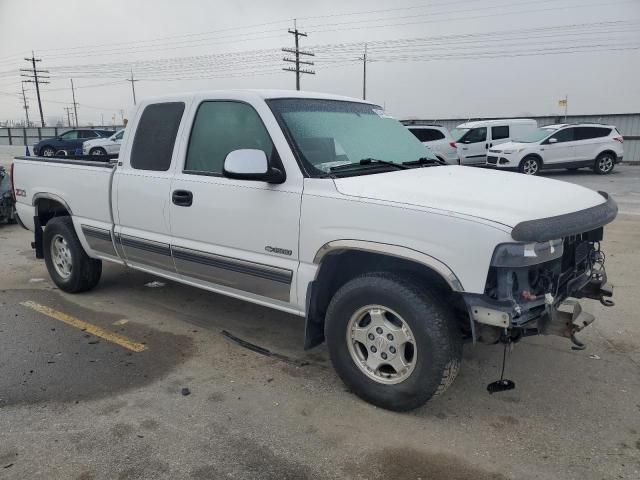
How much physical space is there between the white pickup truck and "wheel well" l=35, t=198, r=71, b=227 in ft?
3.98

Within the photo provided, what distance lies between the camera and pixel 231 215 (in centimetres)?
372

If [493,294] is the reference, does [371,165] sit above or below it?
above

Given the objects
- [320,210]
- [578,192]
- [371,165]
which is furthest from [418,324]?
[578,192]

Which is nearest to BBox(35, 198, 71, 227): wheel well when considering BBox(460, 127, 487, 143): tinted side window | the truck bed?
the truck bed

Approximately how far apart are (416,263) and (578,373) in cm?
168

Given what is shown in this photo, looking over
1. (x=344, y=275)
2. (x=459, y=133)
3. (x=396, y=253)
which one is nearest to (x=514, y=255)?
(x=396, y=253)

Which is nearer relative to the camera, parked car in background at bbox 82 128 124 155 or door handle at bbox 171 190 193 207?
door handle at bbox 171 190 193 207

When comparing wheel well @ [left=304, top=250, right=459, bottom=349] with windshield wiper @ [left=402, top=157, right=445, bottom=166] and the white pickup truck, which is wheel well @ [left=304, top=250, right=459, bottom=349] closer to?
the white pickup truck

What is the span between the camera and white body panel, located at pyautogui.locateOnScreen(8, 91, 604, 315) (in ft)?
9.29

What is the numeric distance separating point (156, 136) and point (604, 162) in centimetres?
1892

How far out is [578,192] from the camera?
347 cm

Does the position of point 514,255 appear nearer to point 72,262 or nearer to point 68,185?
point 68,185

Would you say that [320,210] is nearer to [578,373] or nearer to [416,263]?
[416,263]

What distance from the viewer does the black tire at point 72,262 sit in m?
5.28
